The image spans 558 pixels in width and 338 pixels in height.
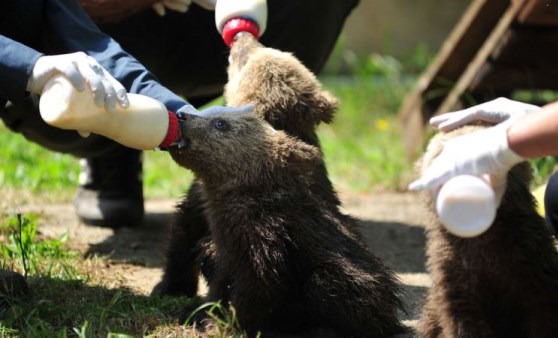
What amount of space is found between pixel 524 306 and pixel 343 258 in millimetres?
646

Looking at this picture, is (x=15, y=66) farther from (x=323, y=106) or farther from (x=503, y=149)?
(x=503, y=149)

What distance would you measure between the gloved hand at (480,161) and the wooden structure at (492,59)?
2816 millimetres

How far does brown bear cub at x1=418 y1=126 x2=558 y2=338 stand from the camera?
2787 mm

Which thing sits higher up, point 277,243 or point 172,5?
point 277,243

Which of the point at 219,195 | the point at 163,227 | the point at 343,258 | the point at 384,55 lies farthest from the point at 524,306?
the point at 384,55

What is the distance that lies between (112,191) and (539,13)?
2.62m

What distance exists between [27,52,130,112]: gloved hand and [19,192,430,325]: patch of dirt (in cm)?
104

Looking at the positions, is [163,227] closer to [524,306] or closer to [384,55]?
Answer: [524,306]

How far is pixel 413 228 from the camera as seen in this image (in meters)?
5.14

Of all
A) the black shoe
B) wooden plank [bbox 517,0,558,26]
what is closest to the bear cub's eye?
the black shoe

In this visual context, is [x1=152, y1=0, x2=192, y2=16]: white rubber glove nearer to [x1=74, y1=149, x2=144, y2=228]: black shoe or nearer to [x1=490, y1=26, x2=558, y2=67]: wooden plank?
[x1=74, y1=149, x2=144, y2=228]: black shoe

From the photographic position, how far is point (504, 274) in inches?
110

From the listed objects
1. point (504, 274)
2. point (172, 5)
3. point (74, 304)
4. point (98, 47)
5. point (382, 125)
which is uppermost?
point (504, 274)

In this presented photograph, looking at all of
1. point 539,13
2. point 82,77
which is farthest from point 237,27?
point 539,13
